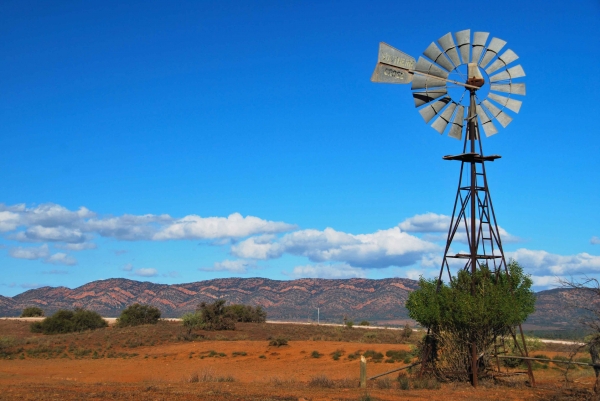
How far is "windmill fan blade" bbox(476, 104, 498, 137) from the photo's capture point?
18.4m

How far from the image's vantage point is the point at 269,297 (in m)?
119

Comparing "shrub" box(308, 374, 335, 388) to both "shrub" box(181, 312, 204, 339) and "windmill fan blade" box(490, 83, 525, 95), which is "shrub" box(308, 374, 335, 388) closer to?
"windmill fan blade" box(490, 83, 525, 95)

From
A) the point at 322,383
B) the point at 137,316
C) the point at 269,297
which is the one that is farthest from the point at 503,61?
the point at 269,297

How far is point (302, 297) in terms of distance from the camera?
120 m

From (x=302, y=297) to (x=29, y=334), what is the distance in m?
73.1

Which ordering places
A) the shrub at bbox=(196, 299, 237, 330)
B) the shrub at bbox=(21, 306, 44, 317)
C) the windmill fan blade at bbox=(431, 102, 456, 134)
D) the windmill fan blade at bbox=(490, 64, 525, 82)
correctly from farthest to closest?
1. the shrub at bbox=(21, 306, 44, 317)
2. the shrub at bbox=(196, 299, 237, 330)
3. the windmill fan blade at bbox=(431, 102, 456, 134)
4. the windmill fan blade at bbox=(490, 64, 525, 82)

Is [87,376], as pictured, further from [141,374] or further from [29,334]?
[29,334]

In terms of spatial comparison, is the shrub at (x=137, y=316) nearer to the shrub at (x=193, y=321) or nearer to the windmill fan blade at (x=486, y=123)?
the shrub at (x=193, y=321)

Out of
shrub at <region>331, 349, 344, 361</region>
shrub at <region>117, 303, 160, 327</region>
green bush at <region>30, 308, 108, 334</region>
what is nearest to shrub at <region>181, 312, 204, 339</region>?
shrub at <region>117, 303, 160, 327</region>

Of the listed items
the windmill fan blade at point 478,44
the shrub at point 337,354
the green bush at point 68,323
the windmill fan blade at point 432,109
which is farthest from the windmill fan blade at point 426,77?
the green bush at point 68,323

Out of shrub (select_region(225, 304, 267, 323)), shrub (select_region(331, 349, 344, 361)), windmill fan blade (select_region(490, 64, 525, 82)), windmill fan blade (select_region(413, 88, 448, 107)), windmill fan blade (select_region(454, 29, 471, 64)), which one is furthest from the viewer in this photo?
shrub (select_region(225, 304, 267, 323))

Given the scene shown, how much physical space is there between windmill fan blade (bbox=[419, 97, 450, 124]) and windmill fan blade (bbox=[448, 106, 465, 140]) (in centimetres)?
53

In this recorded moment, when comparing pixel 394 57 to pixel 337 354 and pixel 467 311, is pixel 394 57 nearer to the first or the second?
pixel 467 311

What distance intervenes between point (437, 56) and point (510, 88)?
8.64 ft
